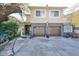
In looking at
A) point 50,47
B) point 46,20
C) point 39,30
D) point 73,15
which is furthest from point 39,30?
point 73,15

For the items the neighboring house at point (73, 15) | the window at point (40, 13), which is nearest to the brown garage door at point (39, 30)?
the window at point (40, 13)

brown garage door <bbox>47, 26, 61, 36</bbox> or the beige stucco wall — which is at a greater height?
the beige stucco wall

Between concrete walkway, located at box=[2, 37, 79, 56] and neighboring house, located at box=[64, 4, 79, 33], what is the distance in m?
0.21

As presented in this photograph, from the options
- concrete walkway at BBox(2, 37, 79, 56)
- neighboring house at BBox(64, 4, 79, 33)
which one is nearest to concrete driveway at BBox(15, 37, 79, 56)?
concrete walkway at BBox(2, 37, 79, 56)

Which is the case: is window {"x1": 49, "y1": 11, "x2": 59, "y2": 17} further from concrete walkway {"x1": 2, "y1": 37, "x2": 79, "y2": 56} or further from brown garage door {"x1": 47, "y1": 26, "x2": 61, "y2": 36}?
concrete walkway {"x1": 2, "y1": 37, "x2": 79, "y2": 56}

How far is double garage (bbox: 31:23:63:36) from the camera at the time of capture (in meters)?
2.68

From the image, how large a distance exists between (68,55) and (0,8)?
1.07 m

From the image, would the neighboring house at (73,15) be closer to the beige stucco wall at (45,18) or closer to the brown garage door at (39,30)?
the beige stucco wall at (45,18)

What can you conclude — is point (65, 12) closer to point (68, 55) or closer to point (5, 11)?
point (68, 55)

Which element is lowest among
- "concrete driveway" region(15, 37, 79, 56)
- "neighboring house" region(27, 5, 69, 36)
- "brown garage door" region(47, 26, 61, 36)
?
"concrete driveway" region(15, 37, 79, 56)

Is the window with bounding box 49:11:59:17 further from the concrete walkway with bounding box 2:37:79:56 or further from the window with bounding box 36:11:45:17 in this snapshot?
the concrete walkway with bounding box 2:37:79:56

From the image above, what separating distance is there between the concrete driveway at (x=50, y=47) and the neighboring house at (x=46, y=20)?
89 mm

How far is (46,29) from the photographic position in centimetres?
271

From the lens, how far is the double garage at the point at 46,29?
2.68m
